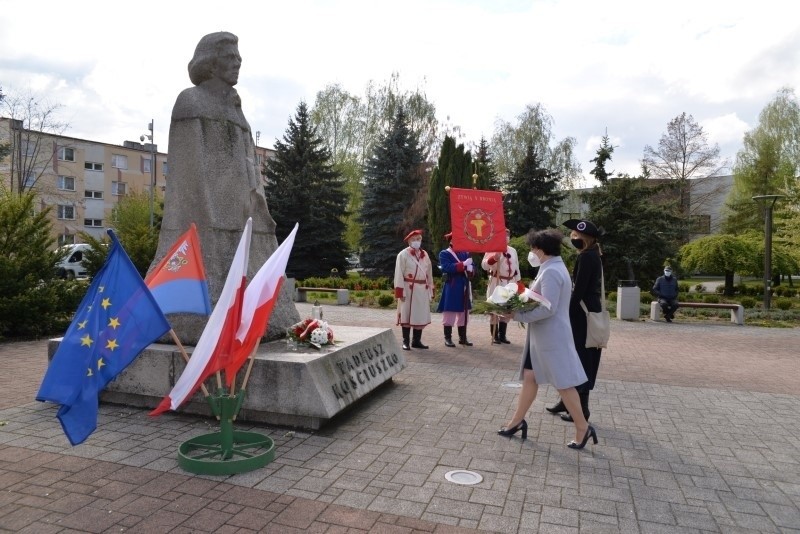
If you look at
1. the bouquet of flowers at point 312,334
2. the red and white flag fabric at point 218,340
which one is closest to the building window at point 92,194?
the bouquet of flowers at point 312,334

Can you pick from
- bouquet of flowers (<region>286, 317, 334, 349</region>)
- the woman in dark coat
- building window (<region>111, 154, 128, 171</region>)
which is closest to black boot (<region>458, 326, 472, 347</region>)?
bouquet of flowers (<region>286, 317, 334, 349</region>)

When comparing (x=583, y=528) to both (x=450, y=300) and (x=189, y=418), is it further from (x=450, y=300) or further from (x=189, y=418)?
(x=450, y=300)

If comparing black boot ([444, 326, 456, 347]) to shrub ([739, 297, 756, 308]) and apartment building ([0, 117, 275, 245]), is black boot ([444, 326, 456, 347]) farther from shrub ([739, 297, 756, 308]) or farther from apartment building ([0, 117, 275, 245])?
apartment building ([0, 117, 275, 245])

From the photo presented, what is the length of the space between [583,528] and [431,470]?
1200mm

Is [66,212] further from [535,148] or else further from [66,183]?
[535,148]

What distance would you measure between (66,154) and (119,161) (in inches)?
181

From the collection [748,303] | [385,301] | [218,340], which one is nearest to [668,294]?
[748,303]

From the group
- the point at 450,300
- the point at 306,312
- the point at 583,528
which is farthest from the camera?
the point at 306,312

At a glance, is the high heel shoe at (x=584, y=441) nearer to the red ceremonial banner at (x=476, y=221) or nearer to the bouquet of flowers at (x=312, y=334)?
the bouquet of flowers at (x=312, y=334)

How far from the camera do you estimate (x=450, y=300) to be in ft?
33.6

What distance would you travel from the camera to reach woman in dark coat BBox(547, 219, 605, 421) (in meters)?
5.25

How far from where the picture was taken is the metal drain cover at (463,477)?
13.2 feet

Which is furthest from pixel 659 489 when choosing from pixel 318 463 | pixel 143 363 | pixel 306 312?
pixel 306 312

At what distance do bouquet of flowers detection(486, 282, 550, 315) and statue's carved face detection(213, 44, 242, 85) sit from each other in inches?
143
